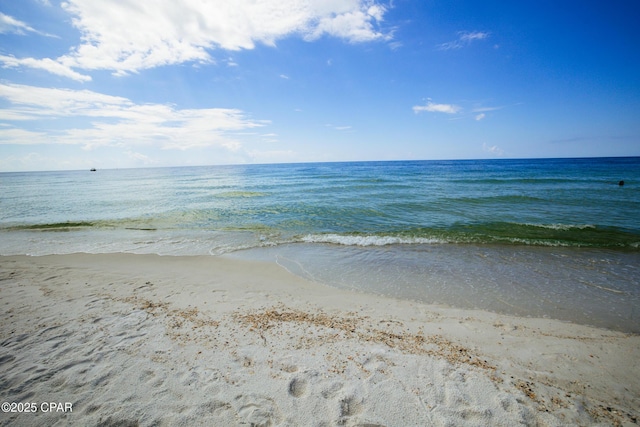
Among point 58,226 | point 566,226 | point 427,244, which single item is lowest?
point 427,244

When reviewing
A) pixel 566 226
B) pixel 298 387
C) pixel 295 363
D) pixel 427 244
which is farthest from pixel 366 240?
pixel 566 226

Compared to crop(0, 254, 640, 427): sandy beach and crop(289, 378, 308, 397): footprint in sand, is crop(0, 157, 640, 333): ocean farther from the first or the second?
crop(289, 378, 308, 397): footprint in sand

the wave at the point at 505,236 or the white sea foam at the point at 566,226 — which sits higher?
the white sea foam at the point at 566,226

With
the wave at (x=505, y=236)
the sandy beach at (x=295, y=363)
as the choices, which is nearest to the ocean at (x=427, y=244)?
the wave at (x=505, y=236)

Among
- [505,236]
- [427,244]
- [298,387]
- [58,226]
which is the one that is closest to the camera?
[298,387]

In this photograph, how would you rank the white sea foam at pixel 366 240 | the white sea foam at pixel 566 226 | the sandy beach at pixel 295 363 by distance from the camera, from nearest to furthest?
the sandy beach at pixel 295 363 < the white sea foam at pixel 366 240 < the white sea foam at pixel 566 226

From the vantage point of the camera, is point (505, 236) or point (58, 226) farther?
point (58, 226)

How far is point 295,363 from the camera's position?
3.79m

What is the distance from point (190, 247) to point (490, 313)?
10.4 metres

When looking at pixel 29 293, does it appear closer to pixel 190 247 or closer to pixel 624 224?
pixel 190 247

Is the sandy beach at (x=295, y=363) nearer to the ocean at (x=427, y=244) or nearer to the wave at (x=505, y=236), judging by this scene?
the ocean at (x=427, y=244)

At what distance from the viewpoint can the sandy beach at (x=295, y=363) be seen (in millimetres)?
3008

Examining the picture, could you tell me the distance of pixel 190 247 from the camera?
1054cm

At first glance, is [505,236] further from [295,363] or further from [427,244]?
[295,363]
